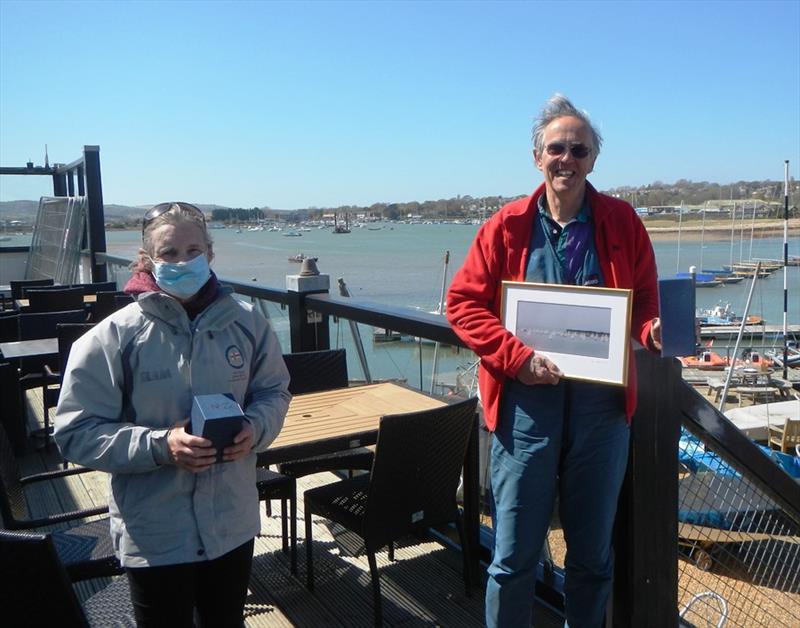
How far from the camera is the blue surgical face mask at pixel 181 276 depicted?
193 cm

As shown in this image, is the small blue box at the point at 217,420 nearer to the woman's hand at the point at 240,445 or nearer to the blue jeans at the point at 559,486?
the woman's hand at the point at 240,445

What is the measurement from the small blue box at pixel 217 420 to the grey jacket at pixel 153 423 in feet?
0.30

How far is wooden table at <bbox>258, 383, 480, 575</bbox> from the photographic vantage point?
2.94 metres

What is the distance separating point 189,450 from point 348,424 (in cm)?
149

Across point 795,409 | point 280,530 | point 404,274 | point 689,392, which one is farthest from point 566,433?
point 404,274

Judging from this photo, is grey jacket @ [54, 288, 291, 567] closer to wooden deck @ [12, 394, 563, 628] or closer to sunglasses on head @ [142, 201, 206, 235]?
A: sunglasses on head @ [142, 201, 206, 235]

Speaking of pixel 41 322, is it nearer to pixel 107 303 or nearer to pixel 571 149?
pixel 107 303

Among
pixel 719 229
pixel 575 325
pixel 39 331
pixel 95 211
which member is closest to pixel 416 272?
pixel 719 229

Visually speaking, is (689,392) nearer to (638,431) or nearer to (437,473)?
(638,431)

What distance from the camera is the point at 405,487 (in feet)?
9.64

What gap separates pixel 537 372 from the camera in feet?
6.69

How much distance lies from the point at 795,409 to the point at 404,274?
3668 cm

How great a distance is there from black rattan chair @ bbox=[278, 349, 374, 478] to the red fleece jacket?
164cm

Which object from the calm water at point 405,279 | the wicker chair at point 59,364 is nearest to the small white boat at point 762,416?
the calm water at point 405,279
